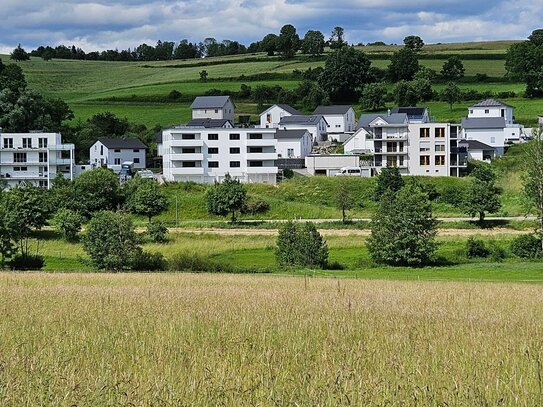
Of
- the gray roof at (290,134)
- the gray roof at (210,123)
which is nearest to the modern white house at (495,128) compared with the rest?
the gray roof at (290,134)

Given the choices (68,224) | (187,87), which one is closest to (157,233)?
(68,224)

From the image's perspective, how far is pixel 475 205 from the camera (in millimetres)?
75062

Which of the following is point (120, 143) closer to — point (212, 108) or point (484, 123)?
point (212, 108)

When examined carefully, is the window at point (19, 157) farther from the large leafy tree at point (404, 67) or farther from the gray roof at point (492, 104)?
the large leafy tree at point (404, 67)

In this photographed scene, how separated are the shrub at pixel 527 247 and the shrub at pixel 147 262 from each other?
25.7 meters

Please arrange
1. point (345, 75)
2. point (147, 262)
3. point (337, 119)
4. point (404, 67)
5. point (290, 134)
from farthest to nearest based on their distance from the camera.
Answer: point (404, 67), point (345, 75), point (337, 119), point (290, 134), point (147, 262)

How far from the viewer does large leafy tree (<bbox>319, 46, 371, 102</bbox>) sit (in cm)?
15488

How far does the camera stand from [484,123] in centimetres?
11938

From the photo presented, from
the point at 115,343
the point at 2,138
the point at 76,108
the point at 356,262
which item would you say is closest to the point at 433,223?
the point at 356,262

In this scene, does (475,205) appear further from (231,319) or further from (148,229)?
(231,319)

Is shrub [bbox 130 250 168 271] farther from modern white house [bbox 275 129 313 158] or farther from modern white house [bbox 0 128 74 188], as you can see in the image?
modern white house [bbox 275 129 313 158]

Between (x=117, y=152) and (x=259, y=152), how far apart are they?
21.4 m

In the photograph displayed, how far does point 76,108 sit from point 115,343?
149527mm

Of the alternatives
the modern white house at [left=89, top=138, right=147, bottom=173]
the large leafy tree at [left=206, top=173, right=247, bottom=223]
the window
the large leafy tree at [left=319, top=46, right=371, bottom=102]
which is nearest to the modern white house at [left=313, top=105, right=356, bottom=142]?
the large leafy tree at [left=319, top=46, right=371, bottom=102]
